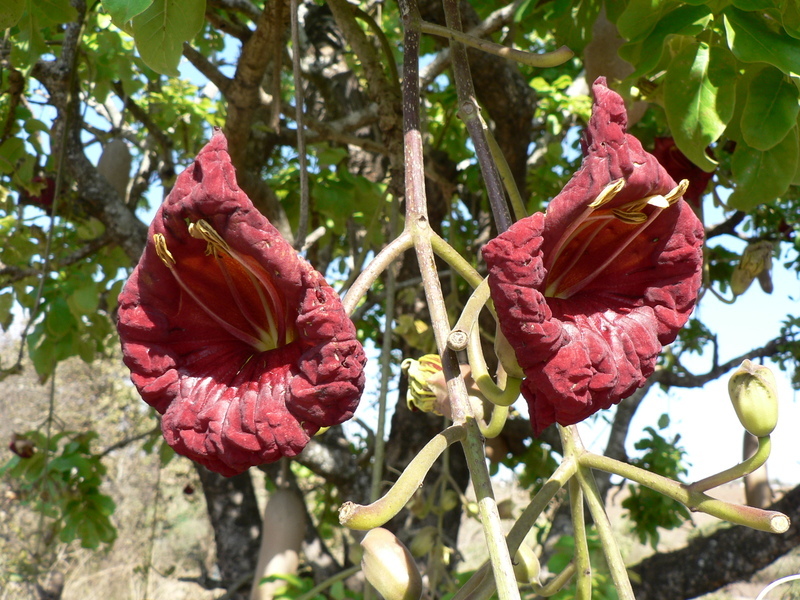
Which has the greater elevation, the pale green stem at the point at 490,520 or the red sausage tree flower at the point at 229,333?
the red sausage tree flower at the point at 229,333

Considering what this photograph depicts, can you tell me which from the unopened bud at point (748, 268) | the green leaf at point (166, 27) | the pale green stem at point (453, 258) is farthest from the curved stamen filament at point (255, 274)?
the unopened bud at point (748, 268)

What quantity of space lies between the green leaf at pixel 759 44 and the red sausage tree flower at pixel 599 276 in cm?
44

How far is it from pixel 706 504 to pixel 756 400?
115mm

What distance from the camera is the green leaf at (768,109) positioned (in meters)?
1.26

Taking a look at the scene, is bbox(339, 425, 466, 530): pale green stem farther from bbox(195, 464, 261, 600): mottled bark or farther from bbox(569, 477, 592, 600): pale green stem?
bbox(195, 464, 261, 600): mottled bark

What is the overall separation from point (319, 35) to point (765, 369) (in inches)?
109

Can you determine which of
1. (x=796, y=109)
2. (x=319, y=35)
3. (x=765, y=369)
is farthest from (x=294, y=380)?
(x=319, y=35)

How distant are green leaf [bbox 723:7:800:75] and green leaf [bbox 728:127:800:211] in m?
Result: 0.23

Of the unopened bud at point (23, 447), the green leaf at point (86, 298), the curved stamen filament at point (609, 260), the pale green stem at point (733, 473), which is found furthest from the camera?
the unopened bud at point (23, 447)

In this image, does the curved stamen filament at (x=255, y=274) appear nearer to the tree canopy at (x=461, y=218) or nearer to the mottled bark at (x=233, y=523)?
the tree canopy at (x=461, y=218)

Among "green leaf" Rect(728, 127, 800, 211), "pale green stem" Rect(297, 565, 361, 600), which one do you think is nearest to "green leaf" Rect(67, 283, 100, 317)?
"pale green stem" Rect(297, 565, 361, 600)

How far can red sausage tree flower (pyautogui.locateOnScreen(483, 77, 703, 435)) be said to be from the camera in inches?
28.6

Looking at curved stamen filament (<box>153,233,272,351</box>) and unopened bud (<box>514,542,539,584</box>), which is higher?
curved stamen filament (<box>153,233,272,351</box>)

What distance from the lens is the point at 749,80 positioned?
1331 mm
